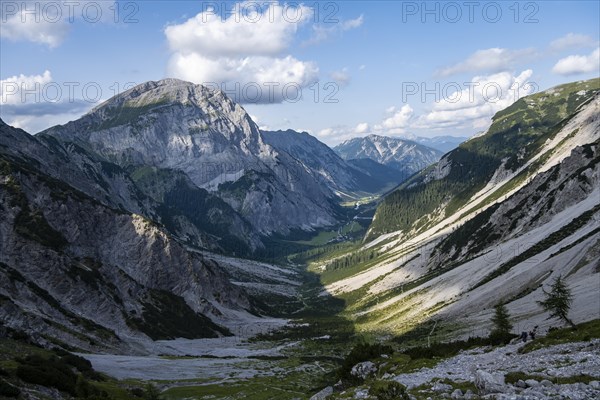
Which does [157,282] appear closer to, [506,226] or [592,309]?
[506,226]

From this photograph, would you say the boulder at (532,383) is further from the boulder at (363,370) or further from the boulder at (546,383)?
the boulder at (363,370)

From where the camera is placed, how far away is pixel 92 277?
133250 mm

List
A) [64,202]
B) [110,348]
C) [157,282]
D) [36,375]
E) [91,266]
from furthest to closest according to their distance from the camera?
1. [157,282]
2. [64,202]
3. [91,266]
4. [110,348]
5. [36,375]

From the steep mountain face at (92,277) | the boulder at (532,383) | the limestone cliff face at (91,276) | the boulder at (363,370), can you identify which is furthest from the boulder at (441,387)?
the limestone cliff face at (91,276)

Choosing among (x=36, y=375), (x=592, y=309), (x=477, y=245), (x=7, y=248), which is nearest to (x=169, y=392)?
(x=36, y=375)

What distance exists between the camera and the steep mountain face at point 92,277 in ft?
339

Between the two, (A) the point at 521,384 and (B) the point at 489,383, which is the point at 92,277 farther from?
(A) the point at 521,384

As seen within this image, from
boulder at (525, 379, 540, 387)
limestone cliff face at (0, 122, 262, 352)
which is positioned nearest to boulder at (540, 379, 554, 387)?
boulder at (525, 379, 540, 387)

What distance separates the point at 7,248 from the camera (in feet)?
392

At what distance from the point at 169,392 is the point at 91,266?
82.5 meters

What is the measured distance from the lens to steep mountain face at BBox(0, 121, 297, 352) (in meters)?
103

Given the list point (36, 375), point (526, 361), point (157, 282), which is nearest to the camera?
point (526, 361)

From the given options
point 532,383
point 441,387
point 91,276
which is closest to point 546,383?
point 532,383

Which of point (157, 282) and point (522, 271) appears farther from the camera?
point (157, 282)
